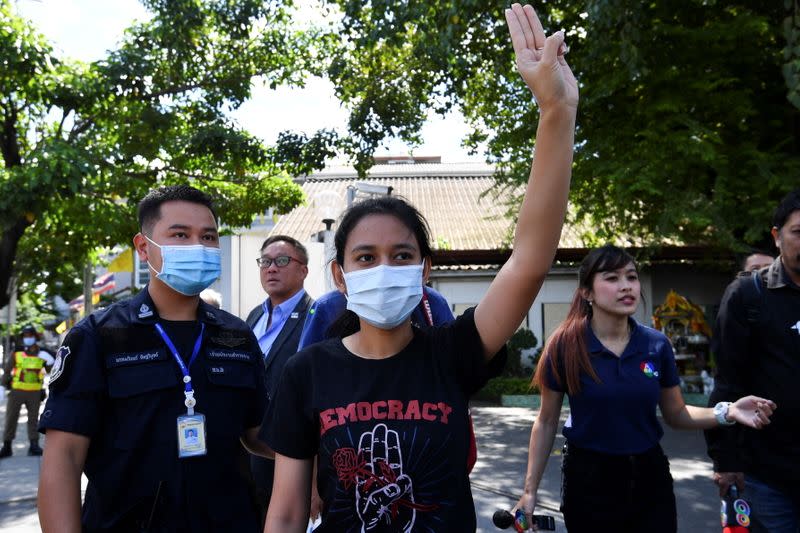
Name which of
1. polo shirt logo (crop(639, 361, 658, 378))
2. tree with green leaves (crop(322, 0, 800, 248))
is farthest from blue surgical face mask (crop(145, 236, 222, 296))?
tree with green leaves (crop(322, 0, 800, 248))

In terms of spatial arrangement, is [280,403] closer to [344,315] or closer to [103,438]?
[344,315]

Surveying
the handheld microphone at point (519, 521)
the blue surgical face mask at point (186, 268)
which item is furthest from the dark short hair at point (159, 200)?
the handheld microphone at point (519, 521)

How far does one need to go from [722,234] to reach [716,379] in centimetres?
673

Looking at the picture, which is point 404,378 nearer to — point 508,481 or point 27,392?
point 508,481

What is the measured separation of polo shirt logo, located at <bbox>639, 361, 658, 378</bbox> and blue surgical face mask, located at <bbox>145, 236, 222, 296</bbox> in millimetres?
2012

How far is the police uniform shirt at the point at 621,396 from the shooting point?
3611 millimetres

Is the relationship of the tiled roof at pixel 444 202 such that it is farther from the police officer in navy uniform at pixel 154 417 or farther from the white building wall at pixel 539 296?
the police officer in navy uniform at pixel 154 417

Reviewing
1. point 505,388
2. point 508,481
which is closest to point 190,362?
point 508,481

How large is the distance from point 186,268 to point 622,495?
2.06m

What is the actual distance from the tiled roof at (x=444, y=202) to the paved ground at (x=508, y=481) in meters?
5.73

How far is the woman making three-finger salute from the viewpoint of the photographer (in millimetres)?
2025

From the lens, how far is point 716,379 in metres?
3.82

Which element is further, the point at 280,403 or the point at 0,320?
the point at 0,320

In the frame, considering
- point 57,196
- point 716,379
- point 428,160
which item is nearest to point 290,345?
point 716,379
